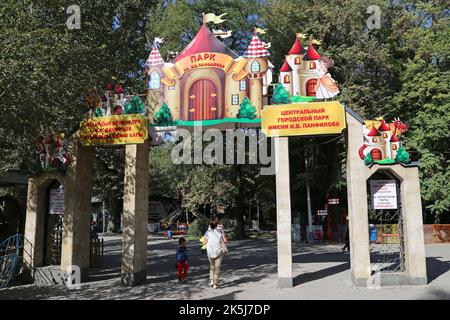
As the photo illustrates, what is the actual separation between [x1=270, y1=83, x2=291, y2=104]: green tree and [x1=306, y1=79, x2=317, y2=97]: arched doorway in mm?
612

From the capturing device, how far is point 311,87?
1207 cm

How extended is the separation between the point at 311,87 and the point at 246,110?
1.98 meters

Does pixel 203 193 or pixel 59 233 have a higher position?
pixel 203 193

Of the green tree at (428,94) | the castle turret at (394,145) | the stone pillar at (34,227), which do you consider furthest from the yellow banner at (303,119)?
the green tree at (428,94)

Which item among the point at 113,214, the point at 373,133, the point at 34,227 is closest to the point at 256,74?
the point at 373,133

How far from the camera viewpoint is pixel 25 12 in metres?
10.8

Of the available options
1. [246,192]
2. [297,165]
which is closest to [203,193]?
[246,192]

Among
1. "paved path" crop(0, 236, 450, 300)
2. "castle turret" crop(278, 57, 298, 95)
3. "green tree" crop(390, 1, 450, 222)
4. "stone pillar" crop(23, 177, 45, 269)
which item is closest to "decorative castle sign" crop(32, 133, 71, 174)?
"stone pillar" crop(23, 177, 45, 269)

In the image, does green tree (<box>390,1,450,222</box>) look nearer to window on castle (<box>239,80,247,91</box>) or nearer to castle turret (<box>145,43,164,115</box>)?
window on castle (<box>239,80,247,91</box>)

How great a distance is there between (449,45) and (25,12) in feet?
84.6

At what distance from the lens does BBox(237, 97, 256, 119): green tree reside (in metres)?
12.3

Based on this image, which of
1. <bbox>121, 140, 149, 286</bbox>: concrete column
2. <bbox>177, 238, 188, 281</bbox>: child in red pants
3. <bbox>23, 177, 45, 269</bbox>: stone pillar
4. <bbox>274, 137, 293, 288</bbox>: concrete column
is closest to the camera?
<bbox>274, 137, 293, 288</bbox>: concrete column

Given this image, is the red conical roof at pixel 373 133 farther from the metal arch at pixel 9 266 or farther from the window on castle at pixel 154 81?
the metal arch at pixel 9 266

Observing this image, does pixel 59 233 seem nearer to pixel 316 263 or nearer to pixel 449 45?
pixel 316 263
